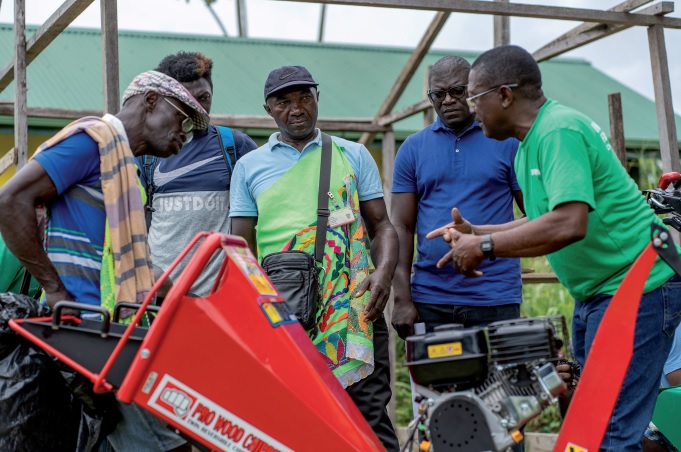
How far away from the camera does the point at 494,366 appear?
2.82m

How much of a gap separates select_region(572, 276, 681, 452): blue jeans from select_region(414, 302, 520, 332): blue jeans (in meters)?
0.84

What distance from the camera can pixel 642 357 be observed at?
9.91 ft

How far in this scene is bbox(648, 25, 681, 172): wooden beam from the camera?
5.54 m

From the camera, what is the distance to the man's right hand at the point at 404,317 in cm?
401

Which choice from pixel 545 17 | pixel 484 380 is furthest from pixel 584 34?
pixel 484 380

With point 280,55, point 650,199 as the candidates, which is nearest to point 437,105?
point 650,199

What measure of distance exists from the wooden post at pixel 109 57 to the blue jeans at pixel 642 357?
274cm

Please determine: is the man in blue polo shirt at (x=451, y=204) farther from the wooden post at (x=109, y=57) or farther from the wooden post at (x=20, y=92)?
the wooden post at (x=20, y=92)

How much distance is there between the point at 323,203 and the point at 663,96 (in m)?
2.90

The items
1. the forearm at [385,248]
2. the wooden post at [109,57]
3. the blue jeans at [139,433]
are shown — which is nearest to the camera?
the blue jeans at [139,433]

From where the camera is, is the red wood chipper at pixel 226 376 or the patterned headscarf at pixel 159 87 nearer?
the red wood chipper at pixel 226 376

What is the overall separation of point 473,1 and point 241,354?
343 cm

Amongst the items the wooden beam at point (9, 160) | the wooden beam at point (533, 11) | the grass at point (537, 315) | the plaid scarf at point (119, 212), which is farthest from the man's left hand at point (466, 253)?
the grass at point (537, 315)

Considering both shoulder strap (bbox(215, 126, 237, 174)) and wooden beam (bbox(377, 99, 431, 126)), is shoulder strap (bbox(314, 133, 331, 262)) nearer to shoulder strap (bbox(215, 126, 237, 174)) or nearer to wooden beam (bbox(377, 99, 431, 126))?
shoulder strap (bbox(215, 126, 237, 174))
